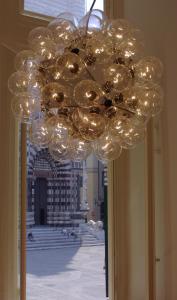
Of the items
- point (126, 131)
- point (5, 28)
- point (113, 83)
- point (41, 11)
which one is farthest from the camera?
point (41, 11)

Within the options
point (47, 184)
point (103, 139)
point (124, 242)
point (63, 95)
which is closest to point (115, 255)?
point (124, 242)

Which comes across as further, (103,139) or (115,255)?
(115,255)

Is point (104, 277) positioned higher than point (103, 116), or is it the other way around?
point (103, 116)

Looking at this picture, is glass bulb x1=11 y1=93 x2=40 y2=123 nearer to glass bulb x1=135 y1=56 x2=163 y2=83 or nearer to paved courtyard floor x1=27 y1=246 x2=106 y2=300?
glass bulb x1=135 y1=56 x2=163 y2=83

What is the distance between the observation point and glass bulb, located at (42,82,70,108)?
8.91 ft

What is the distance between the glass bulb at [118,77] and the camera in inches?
107

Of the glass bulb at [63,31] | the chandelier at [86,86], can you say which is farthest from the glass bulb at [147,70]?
the glass bulb at [63,31]

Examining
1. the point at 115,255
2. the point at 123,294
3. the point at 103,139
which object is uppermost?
the point at 103,139

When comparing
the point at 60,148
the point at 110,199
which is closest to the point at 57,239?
the point at 110,199

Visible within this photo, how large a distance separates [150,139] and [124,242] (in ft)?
4.03

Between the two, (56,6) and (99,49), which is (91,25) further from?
(56,6)

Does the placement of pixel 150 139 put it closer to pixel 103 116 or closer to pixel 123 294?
pixel 123 294

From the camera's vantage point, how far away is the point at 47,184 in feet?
16.7

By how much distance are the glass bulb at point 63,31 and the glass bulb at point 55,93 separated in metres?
0.33
